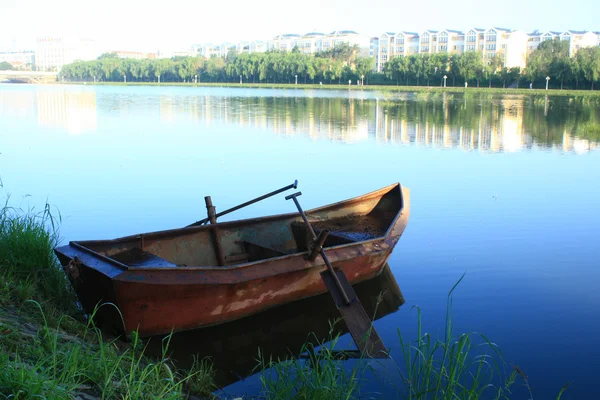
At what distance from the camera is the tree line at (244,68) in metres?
85.3

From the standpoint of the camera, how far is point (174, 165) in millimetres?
14867

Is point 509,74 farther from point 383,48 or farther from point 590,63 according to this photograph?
point 383,48

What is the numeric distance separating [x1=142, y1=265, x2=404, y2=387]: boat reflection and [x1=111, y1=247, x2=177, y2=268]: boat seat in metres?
Result: 0.67

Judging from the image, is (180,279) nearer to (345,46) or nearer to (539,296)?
(539,296)

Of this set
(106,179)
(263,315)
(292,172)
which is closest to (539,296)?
(263,315)

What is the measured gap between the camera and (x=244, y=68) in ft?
302

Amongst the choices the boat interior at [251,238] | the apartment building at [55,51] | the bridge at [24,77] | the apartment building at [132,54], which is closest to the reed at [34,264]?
the boat interior at [251,238]

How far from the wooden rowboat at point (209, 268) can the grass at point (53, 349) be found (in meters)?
0.31

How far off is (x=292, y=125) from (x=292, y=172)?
34.0 feet

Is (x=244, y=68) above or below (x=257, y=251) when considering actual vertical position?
above

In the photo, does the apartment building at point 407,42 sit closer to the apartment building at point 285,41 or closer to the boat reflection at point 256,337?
the apartment building at point 285,41

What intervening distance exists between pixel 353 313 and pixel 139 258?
2033 mm

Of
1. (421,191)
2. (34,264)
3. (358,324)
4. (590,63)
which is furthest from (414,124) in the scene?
(590,63)

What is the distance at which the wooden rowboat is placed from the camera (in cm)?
522
